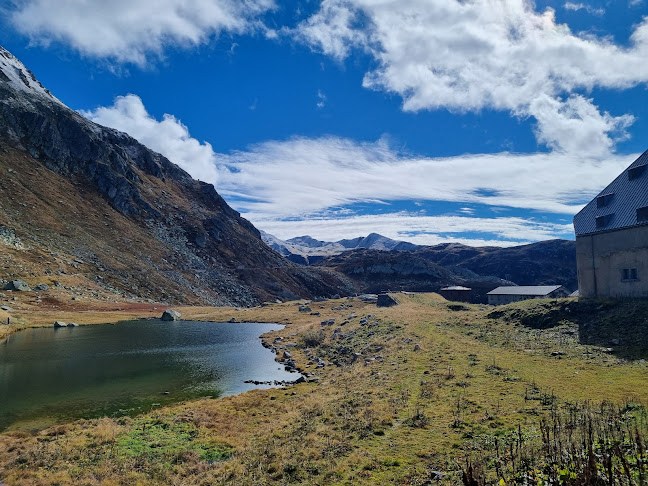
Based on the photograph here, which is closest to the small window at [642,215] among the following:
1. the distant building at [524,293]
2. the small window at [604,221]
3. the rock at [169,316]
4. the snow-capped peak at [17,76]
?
the small window at [604,221]

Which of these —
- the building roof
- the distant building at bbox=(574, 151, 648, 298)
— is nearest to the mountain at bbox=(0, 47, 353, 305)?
the building roof

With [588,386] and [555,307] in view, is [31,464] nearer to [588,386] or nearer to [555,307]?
[588,386]

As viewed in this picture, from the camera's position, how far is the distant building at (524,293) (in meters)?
85.2

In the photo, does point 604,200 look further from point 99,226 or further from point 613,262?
point 99,226

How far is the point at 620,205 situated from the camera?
143 ft

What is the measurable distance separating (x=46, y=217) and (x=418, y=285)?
537 feet

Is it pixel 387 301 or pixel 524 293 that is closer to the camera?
pixel 524 293

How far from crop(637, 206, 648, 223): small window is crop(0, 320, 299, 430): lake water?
132 ft

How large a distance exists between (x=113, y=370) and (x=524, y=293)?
274ft

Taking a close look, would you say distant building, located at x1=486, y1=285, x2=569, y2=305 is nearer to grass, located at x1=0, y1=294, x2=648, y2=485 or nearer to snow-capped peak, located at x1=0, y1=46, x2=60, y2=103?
grass, located at x1=0, y1=294, x2=648, y2=485

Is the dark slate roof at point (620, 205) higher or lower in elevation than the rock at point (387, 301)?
higher

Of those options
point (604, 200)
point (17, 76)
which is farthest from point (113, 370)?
point (17, 76)

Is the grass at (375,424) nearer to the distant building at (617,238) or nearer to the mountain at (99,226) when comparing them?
the distant building at (617,238)

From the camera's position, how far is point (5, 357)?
151ft
